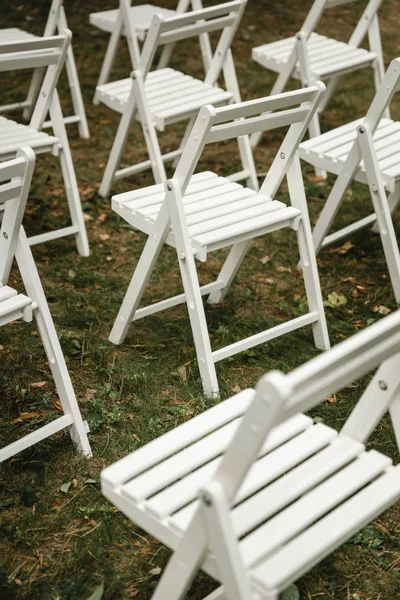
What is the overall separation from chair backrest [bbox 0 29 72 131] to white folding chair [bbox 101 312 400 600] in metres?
2.11

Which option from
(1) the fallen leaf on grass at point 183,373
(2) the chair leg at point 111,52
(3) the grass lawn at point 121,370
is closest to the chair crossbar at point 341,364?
(3) the grass lawn at point 121,370

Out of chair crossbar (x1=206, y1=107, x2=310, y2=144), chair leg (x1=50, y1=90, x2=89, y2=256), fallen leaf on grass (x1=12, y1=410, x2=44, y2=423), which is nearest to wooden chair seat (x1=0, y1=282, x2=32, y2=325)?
fallen leaf on grass (x1=12, y1=410, x2=44, y2=423)

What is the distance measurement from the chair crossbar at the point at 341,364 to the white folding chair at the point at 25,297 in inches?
53.2

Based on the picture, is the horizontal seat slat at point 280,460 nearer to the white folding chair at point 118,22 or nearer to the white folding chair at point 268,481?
the white folding chair at point 268,481

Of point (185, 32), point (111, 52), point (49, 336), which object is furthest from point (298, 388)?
point (111, 52)

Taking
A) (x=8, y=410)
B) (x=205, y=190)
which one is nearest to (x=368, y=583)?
(x=8, y=410)

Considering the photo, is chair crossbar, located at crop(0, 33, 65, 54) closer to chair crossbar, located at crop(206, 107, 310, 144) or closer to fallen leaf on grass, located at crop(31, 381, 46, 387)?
chair crossbar, located at crop(206, 107, 310, 144)

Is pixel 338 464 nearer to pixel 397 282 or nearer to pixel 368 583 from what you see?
pixel 368 583

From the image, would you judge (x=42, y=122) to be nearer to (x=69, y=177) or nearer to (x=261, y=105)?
(x=69, y=177)

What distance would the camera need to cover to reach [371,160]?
3.92 m

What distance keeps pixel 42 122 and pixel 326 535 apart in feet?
9.77

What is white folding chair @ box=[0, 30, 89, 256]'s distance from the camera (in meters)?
3.91

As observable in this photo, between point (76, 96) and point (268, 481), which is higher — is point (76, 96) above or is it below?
below

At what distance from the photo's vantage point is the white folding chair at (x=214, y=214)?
3.29 metres
